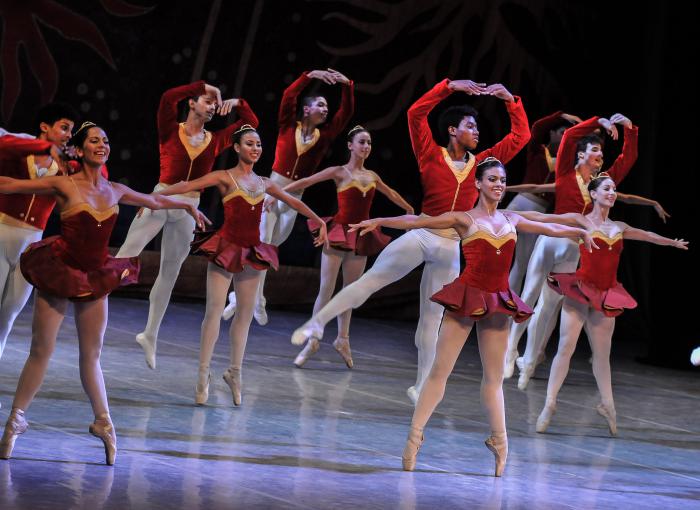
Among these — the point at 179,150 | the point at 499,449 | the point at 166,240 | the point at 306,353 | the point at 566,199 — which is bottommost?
the point at 306,353

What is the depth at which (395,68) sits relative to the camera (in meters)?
10.6

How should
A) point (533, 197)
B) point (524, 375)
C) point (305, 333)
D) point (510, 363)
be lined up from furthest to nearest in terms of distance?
1. point (533, 197)
2. point (510, 363)
3. point (524, 375)
4. point (305, 333)

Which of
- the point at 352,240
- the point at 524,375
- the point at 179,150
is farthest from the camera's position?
the point at 352,240

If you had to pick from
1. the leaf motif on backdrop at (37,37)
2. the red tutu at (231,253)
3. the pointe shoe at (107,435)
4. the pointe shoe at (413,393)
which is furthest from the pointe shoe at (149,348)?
the leaf motif on backdrop at (37,37)

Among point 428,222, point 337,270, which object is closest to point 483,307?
point 428,222

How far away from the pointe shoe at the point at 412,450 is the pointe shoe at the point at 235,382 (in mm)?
1300

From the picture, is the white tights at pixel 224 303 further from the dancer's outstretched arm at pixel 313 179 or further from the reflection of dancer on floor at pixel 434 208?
the dancer's outstretched arm at pixel 313 179

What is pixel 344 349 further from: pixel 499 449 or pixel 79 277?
pixel 79 277

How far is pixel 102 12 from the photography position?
9727mm

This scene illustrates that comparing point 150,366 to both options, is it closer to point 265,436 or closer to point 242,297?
point 242,297

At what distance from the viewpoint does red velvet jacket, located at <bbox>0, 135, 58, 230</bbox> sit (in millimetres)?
5371

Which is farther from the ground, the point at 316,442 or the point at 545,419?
the point at 545,419

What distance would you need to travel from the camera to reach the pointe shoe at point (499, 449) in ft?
16.2

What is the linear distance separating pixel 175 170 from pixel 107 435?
2.85 meters
